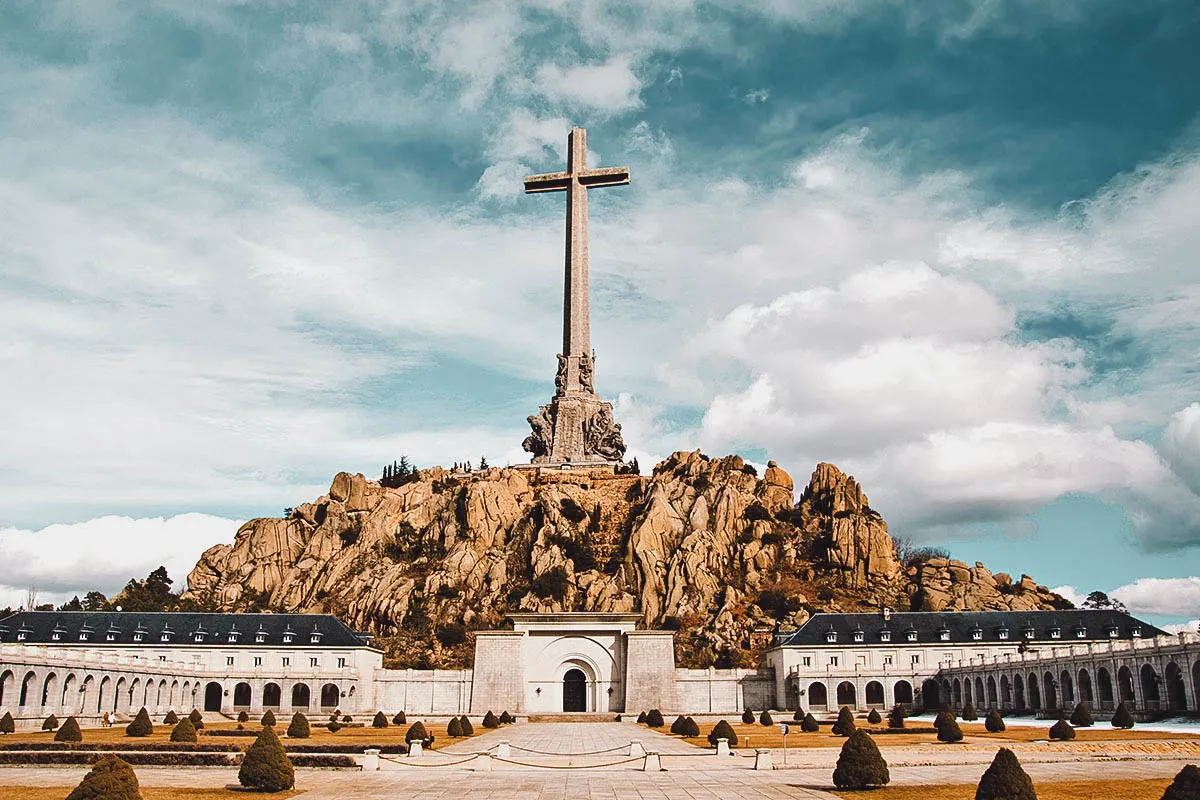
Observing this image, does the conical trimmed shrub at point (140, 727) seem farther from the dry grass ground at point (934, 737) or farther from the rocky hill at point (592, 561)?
the rocky hill at point (592, 561)

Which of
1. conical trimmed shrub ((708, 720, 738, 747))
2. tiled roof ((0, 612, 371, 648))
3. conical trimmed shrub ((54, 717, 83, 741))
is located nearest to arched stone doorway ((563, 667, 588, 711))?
tiled roof ((0, 612, 371, 648))

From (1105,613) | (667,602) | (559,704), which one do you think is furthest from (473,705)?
(1105,613)

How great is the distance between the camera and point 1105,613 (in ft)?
258

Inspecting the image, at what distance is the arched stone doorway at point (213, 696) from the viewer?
77.6m

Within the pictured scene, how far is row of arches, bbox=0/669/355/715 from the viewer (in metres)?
55.2

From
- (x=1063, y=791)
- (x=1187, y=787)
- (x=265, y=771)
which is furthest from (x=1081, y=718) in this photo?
(x=265, y=771)

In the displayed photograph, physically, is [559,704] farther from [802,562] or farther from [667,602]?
[802,562]

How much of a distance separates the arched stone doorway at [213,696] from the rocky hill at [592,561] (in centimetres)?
1610

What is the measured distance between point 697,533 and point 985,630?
3061 centimetres

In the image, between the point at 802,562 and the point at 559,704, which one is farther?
the point at 802,562

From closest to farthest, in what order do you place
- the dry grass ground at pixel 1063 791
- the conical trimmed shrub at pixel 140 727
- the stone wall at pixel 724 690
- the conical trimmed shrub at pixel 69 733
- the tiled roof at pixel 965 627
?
the dry grass ground at pixel 1063 791
the conical trimmed shrub at pixel 69 733
the conical trimmed shrub at pixel 140 727
the stone wall at pixel 724 690
the tiled roof at pixel 965 627

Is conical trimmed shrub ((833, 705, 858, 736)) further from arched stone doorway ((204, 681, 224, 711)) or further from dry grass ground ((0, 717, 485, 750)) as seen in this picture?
arched stone doorway ((204, 681, 224, 711))

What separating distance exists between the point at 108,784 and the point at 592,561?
84315mm

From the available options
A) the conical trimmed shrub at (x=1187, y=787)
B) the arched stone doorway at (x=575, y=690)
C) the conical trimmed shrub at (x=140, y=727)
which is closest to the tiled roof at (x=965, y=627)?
the arched stone doorway at (x=575, y=690)
